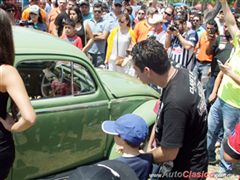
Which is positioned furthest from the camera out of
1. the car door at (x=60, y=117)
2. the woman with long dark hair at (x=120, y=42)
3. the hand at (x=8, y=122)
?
the woman with long dark hair at (x=120, y=42)

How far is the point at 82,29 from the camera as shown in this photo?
22.4ft

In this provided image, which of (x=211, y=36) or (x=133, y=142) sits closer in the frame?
(x=133, y=142)

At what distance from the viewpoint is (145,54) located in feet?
7.56

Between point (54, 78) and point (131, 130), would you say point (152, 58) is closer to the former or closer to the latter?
point (131, 130)

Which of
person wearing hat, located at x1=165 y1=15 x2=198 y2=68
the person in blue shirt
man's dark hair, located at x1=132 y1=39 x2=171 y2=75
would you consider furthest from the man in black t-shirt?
the person in blue shirt

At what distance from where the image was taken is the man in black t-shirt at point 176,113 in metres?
2.26

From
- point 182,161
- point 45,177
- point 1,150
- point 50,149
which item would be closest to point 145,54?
point 182,161

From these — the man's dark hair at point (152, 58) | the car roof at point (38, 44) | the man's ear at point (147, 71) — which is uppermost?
the man's dark hair at point (152, 58)

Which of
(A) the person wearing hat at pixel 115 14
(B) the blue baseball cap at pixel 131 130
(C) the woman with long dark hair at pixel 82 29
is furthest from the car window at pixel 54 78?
(A) the person wearing hat at pixel 115 14

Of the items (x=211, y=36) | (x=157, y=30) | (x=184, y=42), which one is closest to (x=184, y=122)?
(x=184, y=42)

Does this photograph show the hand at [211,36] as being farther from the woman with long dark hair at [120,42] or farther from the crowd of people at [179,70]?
the woman with long dark hair at [120,42]

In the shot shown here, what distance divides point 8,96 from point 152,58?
99cm

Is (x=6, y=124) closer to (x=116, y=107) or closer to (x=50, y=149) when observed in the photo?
(x=50, y=149)

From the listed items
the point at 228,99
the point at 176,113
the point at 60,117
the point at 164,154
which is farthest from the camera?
the point at 228,99
